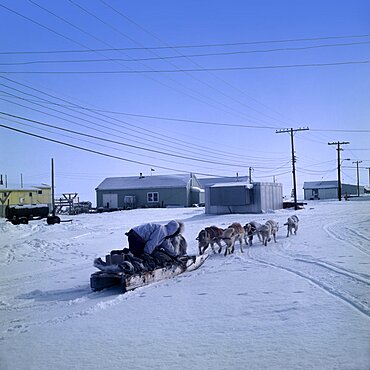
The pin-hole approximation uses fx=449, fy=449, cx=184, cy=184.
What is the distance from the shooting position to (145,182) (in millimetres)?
50312

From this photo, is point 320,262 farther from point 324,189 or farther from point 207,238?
point 324,189

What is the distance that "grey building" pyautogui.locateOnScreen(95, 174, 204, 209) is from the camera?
48594 mm

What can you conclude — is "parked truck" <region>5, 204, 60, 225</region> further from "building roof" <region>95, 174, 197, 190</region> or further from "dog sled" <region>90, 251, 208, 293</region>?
"building roof" <region>95, 174, 197, 190</region>

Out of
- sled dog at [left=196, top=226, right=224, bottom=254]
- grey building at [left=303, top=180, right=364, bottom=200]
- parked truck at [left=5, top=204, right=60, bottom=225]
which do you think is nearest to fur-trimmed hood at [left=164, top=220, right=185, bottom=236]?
sled dog at [left=196, top=226, right=224, bottom=254]

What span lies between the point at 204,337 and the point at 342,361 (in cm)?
153

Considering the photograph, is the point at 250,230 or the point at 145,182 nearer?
the point at 250,230

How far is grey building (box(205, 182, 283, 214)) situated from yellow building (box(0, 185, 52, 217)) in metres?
14.0

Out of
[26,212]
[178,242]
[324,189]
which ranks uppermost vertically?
[324,189]

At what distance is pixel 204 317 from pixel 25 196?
35261 mm

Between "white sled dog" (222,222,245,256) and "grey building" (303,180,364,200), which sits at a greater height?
"grey building" (303,180,364,200)

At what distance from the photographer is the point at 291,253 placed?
1175 cm

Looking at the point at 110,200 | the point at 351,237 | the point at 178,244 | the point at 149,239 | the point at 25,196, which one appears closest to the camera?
the point at 149,239

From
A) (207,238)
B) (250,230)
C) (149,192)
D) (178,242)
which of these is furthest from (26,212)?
(149,192)

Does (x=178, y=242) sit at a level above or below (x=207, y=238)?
above
